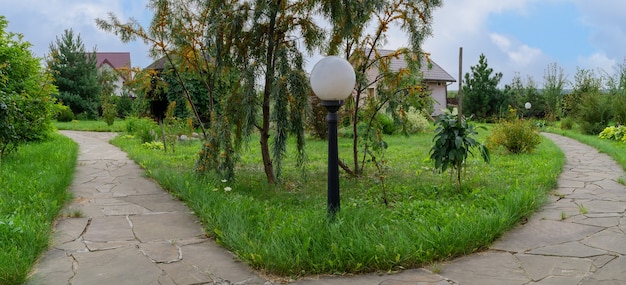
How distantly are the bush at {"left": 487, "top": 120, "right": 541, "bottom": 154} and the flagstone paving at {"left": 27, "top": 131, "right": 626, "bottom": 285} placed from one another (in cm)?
339

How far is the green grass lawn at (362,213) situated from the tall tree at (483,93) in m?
15.8

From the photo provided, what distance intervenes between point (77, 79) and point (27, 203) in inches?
873

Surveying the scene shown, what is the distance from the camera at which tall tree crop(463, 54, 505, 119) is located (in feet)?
73.4

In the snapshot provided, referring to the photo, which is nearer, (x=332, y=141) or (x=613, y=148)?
(x=332, y=141)

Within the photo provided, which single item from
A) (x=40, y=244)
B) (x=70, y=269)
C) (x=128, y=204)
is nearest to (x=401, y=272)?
(x=70, y=269)

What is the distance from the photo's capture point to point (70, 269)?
3205 mm

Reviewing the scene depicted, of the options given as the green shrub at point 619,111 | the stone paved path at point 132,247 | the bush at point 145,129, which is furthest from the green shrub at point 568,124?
the stone paved path at point 132,247

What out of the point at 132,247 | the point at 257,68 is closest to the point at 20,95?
the point at 257,68

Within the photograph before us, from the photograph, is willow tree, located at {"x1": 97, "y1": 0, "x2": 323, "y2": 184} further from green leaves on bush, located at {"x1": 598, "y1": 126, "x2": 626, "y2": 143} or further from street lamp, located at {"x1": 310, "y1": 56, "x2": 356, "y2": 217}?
green leaves on bush, located at {"x1": 598, "y1": 126, "x2": 626, "y2": 143}

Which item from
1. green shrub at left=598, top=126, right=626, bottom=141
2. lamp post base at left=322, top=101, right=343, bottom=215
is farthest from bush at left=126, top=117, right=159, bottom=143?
green shrub at left=598, top=126, right=626, bottom=141

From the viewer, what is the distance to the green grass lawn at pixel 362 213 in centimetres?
327

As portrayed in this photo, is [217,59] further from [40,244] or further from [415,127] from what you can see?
[415,127]

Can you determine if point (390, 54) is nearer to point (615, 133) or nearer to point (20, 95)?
point (20, 95)

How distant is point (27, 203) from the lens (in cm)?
458
